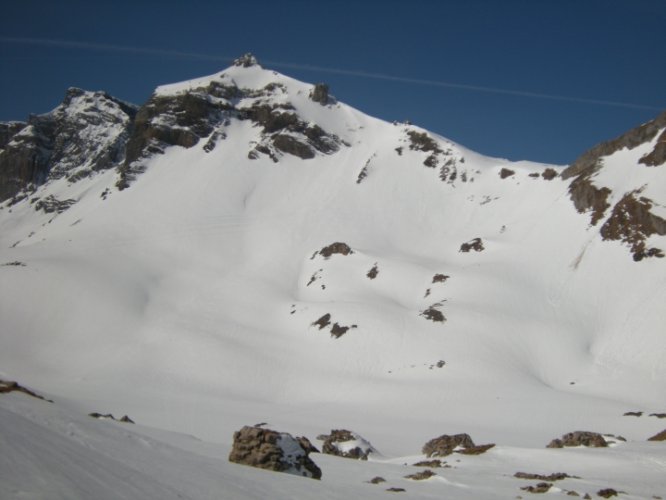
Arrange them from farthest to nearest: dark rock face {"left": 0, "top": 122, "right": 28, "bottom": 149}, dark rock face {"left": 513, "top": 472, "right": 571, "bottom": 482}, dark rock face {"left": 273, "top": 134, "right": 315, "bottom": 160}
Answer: dark rock face {"left": 0, "top": 122, "right": 28, "bottom": 149} → dark rock face {"left": 273, "top": 134, "right": 315, "bottom": 160} → dark rock face {"left": 513, "top": 472, "right": 571, "bottom": 482}

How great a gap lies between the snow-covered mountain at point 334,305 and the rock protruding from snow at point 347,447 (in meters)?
1.60

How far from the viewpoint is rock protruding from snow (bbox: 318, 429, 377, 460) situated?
72.4 feet

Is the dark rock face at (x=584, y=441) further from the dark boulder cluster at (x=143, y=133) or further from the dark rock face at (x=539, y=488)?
the dark boulder cluster at (x=143, y=133)

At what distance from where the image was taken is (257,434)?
12.5 m

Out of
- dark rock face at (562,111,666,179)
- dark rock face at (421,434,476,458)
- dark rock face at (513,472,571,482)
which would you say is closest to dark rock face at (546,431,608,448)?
dark rock face at (421,434,476,458)

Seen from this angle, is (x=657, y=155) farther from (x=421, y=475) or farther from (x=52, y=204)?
(x=52, y=204)

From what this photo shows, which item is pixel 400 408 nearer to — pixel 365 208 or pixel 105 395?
pixel 105 395

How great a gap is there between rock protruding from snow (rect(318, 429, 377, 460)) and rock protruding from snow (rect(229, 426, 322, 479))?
9.96m

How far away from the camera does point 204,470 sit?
355 inches

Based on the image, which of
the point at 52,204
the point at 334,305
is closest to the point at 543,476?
the point at 334,305

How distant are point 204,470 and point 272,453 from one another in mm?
3271

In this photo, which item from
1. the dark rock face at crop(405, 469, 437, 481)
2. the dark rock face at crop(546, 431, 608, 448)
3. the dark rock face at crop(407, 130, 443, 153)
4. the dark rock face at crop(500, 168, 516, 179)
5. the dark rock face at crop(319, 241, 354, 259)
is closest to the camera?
the dark rock face at crop(405, 469, 437, 481)

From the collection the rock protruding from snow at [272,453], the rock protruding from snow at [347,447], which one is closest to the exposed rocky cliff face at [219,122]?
the rock protruding from snow at [347,447]

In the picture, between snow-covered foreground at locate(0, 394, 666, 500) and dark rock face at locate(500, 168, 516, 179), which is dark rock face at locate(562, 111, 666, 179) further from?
snow-covered foreground at locate(0, 394, 666, 500)
